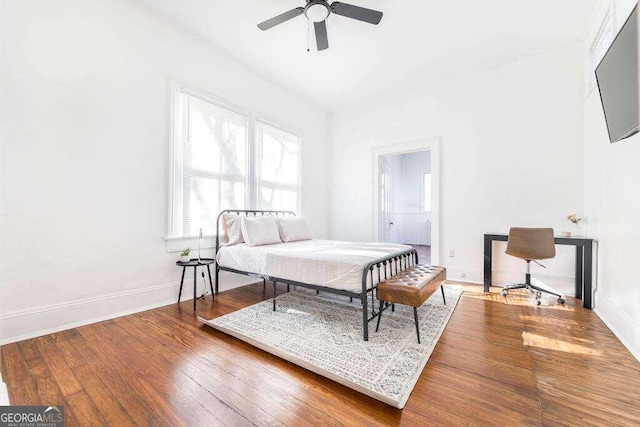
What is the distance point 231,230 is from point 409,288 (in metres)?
2.33

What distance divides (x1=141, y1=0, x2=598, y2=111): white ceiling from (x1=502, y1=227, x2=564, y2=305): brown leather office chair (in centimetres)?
240

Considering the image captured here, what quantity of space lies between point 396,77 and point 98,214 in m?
4.37

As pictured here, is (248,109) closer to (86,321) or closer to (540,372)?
(86,321)

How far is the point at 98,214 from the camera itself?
2.64 m

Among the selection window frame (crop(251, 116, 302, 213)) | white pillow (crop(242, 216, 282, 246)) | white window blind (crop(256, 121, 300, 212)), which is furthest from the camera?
white window blind (crop(256, 121, 300, 212))

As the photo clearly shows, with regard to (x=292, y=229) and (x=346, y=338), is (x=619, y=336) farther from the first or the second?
(x=292, y=229)

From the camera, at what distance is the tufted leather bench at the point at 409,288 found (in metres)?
2.13

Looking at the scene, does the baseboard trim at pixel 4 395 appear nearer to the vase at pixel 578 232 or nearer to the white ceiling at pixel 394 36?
the white ceiling at pixel 394 36

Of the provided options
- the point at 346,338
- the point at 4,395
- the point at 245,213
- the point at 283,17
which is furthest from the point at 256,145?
the point at 4,395

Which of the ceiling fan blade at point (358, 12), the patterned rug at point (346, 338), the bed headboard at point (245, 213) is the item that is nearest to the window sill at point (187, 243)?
the bed headboard at point (245, 213)

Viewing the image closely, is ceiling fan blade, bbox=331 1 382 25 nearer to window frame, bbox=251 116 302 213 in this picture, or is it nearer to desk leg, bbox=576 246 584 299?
window frame, bbox=251 116 302 213

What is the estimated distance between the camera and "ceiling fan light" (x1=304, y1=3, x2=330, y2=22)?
95.2 inches

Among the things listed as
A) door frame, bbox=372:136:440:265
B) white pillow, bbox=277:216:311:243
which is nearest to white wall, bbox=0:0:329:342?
white pillow, bbox=277:216:311:243

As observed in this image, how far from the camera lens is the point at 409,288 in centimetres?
215
